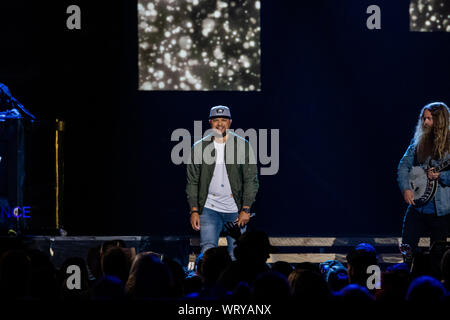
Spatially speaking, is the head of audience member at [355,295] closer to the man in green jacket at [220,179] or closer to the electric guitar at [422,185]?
the man in green jacket at [220,179]

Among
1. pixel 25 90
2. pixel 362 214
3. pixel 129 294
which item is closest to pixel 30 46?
pixel 25 90

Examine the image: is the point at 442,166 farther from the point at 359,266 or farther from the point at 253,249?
the point at 253,249

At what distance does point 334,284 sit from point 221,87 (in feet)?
14.3

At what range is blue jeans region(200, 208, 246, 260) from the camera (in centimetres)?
489

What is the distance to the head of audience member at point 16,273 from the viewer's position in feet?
8.31

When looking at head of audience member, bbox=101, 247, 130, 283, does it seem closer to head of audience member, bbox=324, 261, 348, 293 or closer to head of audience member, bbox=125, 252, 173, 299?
head of audience member, bbox=125, 252, 173, 299

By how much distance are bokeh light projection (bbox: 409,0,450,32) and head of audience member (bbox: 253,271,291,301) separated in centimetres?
574

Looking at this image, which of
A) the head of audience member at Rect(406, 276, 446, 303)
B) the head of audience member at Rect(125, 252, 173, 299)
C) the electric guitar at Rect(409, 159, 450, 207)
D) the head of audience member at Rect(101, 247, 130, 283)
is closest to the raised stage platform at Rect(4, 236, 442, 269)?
the electric guitar at Rect(409, 159, 450, 207)

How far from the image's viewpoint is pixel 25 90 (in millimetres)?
6934

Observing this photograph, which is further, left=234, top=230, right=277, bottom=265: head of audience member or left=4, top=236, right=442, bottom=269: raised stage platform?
left=4, top=236, right=442, bottom=269: raised stage platform

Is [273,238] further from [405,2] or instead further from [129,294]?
[129,294]

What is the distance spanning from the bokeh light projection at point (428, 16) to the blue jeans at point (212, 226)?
3805 mm

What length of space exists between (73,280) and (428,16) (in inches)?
233
